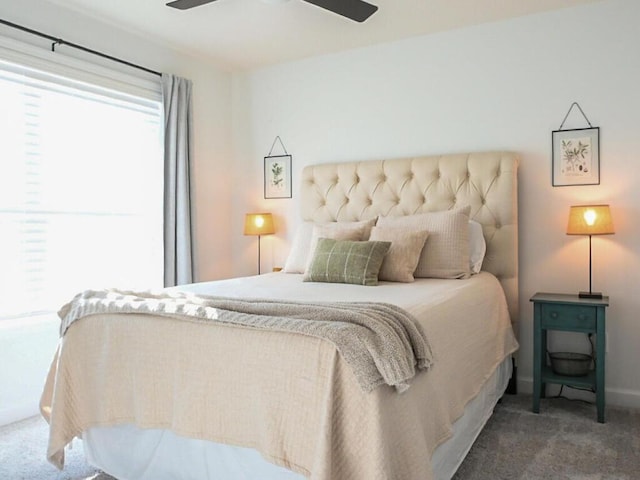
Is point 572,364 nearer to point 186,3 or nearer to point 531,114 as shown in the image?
point 531,114

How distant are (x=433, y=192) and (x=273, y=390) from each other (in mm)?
2342

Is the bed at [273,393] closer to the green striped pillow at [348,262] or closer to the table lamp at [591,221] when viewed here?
the green striped pillow at [348,262]

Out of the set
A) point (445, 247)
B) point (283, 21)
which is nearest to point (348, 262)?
point (445, 247)

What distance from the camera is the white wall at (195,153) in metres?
3.06

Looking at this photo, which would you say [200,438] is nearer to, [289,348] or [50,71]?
[289,348]

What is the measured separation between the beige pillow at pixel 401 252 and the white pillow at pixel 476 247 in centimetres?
34

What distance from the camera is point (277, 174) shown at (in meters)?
4.51

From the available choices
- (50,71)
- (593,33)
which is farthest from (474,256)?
(50,71)

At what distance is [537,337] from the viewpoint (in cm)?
309

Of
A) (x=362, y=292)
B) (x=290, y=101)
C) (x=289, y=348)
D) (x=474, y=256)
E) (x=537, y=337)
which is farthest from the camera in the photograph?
(x=290, y=101)

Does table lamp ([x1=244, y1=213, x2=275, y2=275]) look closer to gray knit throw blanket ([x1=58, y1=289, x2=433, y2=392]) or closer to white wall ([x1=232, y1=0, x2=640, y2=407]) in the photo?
white wall ([x1=232, y1=0, x2=640, y2=407])

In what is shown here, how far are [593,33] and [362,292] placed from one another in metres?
2.27

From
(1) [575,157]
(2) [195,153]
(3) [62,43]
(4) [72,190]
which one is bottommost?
(4) [72,190]

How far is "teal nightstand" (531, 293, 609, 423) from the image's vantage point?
2932mm
